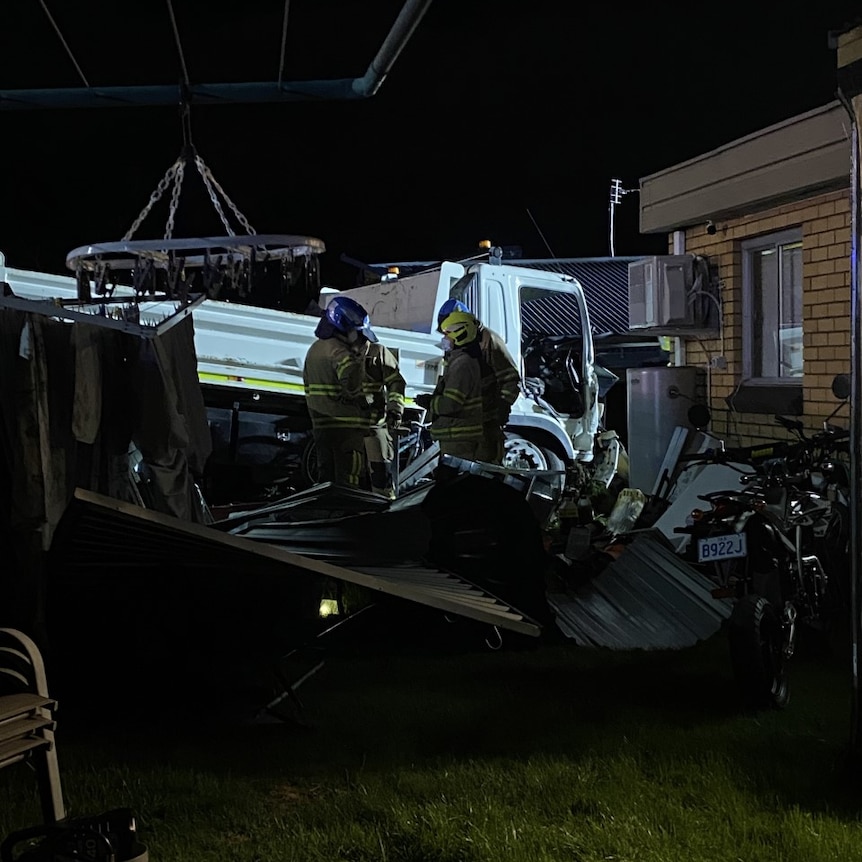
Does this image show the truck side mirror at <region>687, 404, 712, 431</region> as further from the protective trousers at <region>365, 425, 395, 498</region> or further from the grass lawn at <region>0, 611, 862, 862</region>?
the protective trousers at <region>365, 425, 395, 498</region>

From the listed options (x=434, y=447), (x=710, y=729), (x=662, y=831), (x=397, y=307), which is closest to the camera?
(x=662, y=831)

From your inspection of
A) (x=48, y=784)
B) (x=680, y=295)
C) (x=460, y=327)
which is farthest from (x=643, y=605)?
(x=680, y=295)

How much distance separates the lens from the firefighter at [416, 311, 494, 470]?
27.2 ft

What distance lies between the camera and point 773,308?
9.19 metres

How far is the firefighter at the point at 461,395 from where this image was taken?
8.30 m

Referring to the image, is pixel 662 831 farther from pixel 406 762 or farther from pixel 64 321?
pixel 64 321

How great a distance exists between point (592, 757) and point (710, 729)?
651 mm

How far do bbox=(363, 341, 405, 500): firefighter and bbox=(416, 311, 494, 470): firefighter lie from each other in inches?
17.5

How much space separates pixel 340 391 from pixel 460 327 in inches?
45.4

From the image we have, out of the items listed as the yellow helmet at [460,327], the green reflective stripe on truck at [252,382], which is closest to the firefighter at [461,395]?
the yellow helmet at [460,327]

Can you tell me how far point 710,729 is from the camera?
4395mm

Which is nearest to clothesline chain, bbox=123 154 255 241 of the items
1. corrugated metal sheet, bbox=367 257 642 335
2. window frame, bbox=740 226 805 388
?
window frame, bbox=740 226 805 388

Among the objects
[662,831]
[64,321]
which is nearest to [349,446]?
[64,321]

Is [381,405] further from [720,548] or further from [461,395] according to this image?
[720,548]
